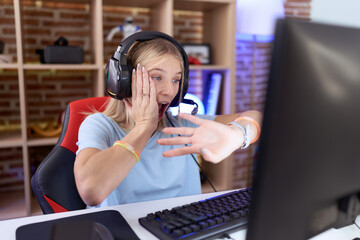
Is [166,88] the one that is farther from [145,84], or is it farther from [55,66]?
[55,66]

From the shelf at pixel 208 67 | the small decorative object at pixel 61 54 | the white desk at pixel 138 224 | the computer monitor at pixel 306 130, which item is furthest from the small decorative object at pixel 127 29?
the computer monitor at pixel 306 130

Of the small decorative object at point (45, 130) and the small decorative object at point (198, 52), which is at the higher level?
the small decorative object at point (198, 52)

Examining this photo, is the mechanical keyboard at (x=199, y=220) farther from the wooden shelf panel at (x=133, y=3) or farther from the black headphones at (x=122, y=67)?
the wooden shelf panel at (x=133, y=3)

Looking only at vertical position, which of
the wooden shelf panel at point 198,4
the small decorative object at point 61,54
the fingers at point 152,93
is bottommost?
the fingers at point 152,93

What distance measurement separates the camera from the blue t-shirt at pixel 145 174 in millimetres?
1069

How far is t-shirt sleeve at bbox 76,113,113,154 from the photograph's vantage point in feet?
3.11

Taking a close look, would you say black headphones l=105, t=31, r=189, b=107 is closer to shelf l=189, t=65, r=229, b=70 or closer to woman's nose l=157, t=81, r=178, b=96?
woman's nose l=157, t=81, r=178, b=96

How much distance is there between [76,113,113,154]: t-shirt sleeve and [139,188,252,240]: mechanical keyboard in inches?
12.2

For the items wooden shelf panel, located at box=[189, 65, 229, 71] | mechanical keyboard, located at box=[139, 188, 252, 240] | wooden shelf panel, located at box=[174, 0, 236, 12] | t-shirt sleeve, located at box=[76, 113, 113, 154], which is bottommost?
mechanical keyboard, located at box=[139, 188, 252, 240]

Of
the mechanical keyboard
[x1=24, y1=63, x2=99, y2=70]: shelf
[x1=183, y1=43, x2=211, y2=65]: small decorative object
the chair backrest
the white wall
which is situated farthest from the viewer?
the white wall

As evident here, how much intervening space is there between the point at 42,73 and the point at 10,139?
530mm

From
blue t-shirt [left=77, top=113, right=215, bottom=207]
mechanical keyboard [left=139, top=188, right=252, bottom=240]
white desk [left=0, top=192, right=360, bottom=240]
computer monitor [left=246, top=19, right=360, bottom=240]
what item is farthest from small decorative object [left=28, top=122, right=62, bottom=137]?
computer monitor [left=246, top=19, right=360, bottom=240]

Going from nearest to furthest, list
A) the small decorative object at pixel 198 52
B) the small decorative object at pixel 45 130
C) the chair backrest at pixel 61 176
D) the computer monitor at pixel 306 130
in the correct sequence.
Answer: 1. the computer monitor at pixel 306 130
2. the chair backrest at pixel 61 176
3. the small decorative object at pixel 45 130
4. the small decorative object at pixel 198 52

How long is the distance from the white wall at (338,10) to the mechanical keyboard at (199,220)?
2.53 m
